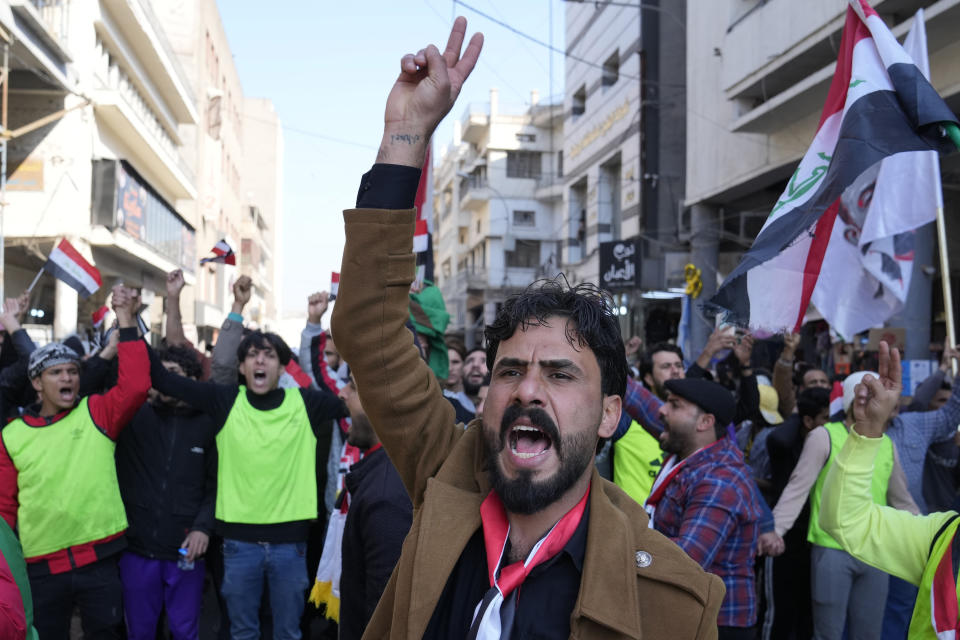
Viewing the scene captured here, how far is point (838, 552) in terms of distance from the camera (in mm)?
5324

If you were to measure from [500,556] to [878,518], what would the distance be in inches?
77.0

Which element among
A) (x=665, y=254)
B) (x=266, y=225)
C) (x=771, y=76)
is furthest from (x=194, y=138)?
(x=266, y=225)

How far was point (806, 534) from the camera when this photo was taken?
6.05 meters

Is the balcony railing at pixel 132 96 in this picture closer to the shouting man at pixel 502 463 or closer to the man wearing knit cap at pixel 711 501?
the man wearing knit cap at pixel 711 501

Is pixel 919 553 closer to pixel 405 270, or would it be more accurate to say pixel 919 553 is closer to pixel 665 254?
pixel 405 270

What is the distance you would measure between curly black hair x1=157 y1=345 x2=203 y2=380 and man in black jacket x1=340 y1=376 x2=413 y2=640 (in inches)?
116

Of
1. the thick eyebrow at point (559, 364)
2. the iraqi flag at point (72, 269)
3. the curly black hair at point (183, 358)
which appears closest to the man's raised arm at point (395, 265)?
the thick eyebrow at point (559, 364)

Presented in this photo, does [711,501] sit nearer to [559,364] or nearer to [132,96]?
[559,364]

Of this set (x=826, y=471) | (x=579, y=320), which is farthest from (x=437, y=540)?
(x=826, y=471)

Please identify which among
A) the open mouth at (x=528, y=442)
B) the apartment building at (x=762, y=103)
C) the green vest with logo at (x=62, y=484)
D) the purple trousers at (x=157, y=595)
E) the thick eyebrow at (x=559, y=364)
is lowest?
the purple trousers at (x=157, y=595)

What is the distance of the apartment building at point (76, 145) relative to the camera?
18.2m

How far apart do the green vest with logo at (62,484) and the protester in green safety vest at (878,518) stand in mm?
3823

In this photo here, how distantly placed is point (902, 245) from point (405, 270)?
478 centimetres

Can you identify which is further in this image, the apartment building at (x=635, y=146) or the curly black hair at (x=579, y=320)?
the apartment building at (x=635, y=146)
